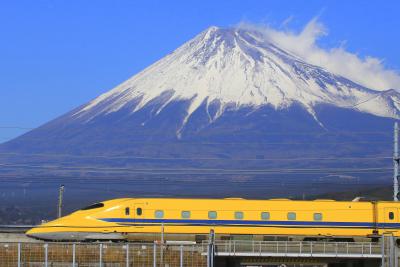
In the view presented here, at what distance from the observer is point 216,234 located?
7944 centimetres

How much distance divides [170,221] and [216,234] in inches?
147

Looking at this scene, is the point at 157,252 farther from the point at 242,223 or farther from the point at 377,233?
the point at 377,233

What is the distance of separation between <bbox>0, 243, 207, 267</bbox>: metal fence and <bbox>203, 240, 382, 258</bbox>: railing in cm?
741

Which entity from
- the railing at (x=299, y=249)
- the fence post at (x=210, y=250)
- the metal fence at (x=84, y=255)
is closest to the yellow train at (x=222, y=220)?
the railing at (x=299, y=249)

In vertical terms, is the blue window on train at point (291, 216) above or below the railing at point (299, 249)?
above

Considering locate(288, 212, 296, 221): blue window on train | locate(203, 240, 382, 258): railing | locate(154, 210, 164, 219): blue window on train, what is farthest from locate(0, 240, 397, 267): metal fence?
locate(288, 212, 296, 221): blue window on train

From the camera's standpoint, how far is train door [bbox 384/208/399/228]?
8069 cm

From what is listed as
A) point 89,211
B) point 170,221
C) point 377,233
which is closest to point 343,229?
point 377,233

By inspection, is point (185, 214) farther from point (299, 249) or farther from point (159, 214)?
point (299, 249)

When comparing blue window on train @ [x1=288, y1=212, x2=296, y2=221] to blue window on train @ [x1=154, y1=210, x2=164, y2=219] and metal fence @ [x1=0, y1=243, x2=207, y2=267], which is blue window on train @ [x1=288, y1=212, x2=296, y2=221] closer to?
blue window on train @ [x1=154, y1=210, x2=164, y2=219]

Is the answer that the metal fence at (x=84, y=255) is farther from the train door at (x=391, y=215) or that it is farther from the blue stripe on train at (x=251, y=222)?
Answer: the train door at (x=391, y=215)

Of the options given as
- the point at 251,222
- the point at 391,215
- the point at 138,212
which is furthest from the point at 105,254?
the point at 391,215

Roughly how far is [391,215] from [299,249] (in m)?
11.2

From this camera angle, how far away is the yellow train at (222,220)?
258 ft
